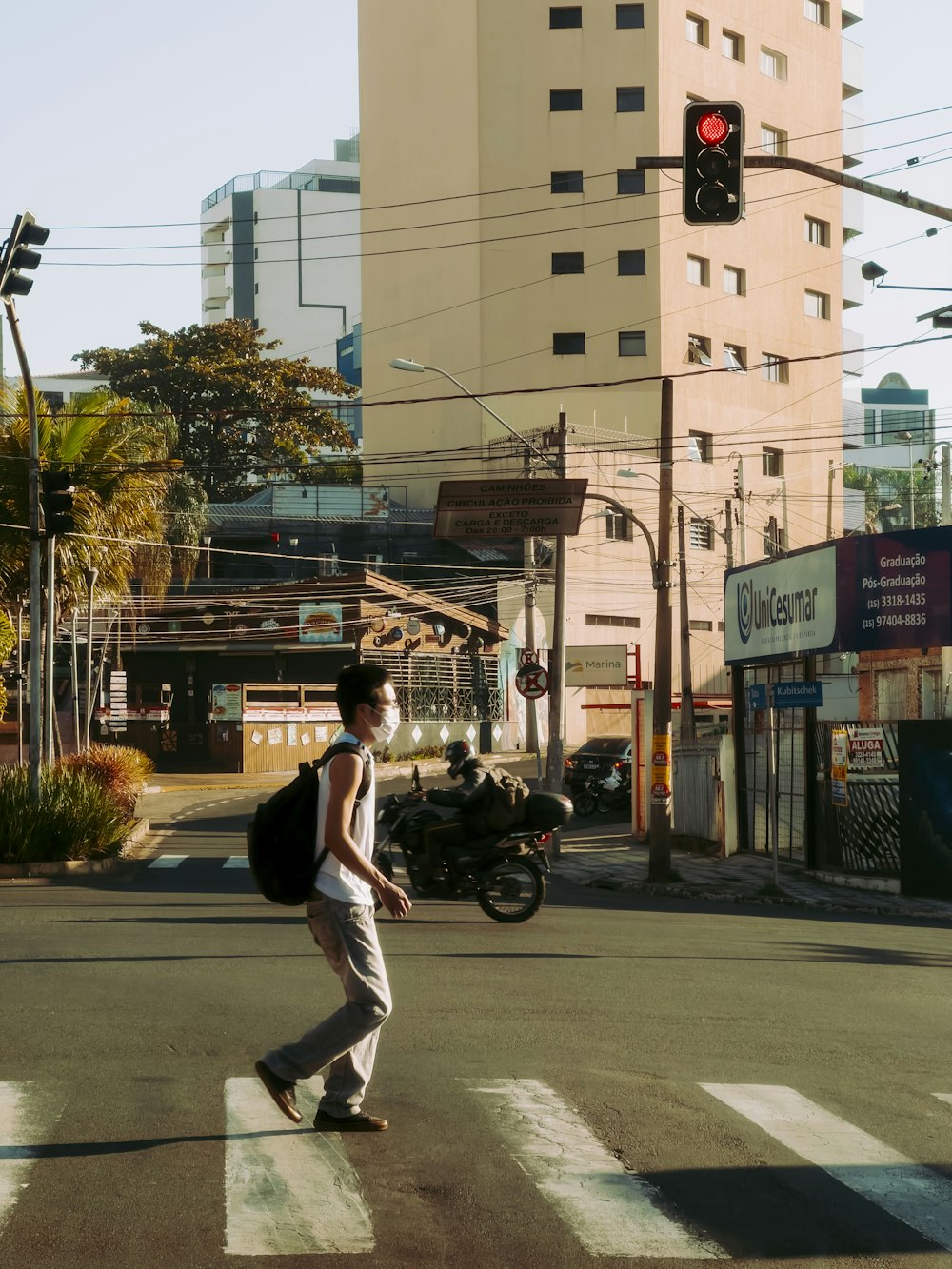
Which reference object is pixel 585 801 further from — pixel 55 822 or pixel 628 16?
pixel 628 16

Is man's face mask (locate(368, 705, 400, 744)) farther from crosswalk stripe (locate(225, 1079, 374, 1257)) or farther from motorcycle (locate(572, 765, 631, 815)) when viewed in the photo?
motorcycle (locate(572, 765, 631, 815))

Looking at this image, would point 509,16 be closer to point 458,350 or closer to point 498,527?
point 458,350

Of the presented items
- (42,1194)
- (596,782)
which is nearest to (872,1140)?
(42,1194)

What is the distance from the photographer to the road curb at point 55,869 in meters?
20.0

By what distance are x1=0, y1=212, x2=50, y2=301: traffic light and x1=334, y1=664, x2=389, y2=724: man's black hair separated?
52.1ft

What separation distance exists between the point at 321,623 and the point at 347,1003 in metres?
45.6

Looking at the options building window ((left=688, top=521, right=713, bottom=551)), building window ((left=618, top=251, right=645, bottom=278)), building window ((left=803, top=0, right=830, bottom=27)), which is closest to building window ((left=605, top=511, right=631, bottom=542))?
building window ((left=688, top=521, right=713, bottom=551))

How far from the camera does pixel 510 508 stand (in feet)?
91.9

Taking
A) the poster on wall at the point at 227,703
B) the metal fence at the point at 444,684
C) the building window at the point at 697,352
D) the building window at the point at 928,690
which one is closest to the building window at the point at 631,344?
the building window at the point at 697,352

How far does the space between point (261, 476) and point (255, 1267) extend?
66250 millimetres

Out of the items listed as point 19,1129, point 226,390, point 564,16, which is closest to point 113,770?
point 19,1129

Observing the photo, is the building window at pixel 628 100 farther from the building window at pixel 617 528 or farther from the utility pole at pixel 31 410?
the utility pole at pixel 31 410

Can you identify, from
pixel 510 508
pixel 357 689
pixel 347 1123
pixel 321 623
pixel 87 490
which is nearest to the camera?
pixel 347 1123

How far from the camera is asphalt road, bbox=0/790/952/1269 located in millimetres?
5281
